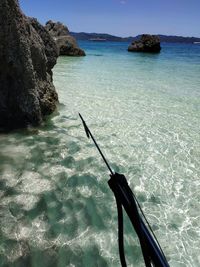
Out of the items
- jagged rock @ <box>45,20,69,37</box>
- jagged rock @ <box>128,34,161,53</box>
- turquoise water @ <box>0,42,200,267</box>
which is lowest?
jagged rock @ <box>128,34,161,53</box>

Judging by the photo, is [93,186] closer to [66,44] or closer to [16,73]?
[16,73]

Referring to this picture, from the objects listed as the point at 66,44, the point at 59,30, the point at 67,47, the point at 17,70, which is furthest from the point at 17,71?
the point at 59,30

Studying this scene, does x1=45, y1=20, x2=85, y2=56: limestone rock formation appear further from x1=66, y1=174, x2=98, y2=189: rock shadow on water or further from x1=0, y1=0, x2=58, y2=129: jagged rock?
x1=66, y1=174, x2=98, y2=189: rock shadow on water

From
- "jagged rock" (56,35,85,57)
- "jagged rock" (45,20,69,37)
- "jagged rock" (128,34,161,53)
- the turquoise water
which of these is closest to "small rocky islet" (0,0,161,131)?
the turquoise water

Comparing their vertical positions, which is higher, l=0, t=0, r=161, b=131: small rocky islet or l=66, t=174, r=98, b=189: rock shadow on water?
l=0, t=0, r=161, b=131: small rocky islet

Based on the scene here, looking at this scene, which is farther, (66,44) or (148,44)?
(148,44)

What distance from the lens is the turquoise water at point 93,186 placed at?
5.68 m

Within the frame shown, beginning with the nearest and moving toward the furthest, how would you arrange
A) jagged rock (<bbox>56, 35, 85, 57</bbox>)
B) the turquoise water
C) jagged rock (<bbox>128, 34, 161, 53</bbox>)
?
the turquoise water < jagged rock (<bbox>56, 35, 85, 57</bbox>) < jagged rock (<bbox>128, 34, 161, 53</bbox>)

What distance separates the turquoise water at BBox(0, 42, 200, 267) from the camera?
5.68m

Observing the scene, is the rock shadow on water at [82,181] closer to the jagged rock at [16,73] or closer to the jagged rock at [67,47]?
the jagged rock at [16,73]

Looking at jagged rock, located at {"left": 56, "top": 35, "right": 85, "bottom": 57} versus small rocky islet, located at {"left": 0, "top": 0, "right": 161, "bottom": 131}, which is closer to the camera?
small rocky islet, located at {"left": 0, "top": 0, "right": 161, "bottom": 131}

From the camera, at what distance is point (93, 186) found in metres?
7.85

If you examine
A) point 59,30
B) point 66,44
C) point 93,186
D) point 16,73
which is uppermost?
point 16,73

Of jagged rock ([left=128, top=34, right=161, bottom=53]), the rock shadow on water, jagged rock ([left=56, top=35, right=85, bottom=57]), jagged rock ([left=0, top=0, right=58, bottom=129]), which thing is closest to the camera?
the rock shadow on water
